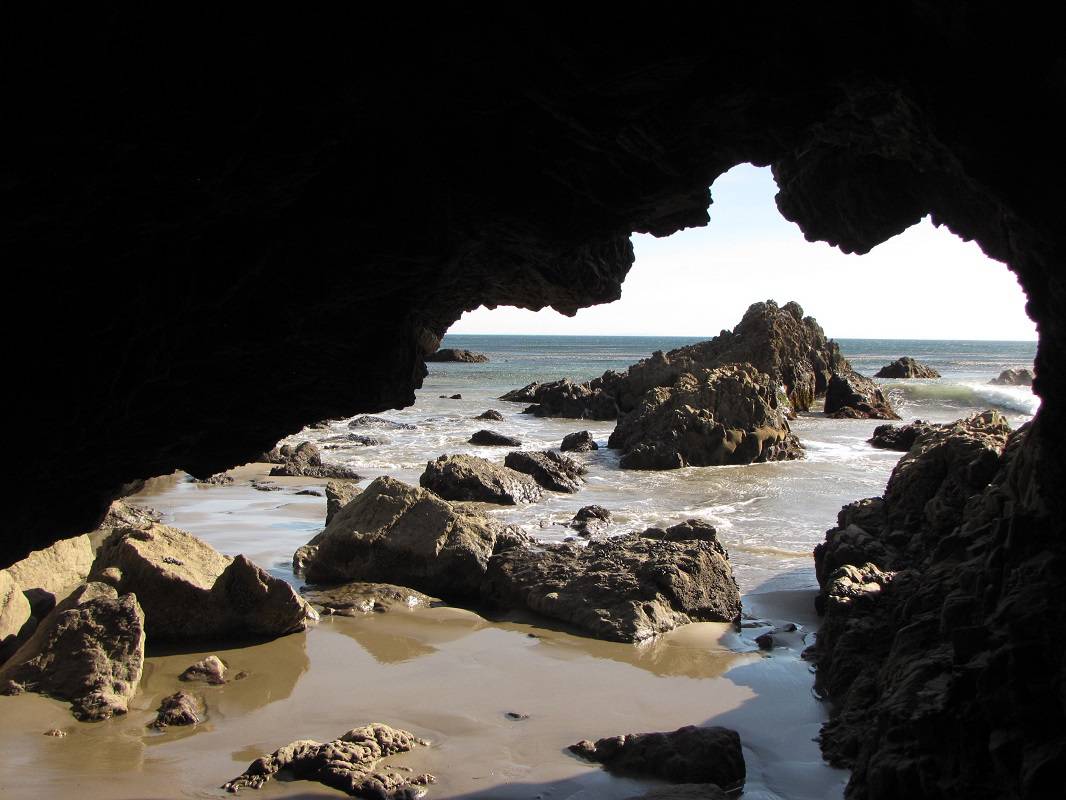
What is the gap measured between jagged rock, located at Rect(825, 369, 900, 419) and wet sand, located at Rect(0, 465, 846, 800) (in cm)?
2165

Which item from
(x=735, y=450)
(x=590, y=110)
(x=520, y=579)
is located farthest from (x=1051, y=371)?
(x=735, y=450)

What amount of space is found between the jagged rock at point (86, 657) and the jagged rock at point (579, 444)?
14306mm

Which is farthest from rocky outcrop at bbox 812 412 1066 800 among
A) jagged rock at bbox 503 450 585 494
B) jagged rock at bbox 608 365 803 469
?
jagged rock at bbox 608 365 803 469

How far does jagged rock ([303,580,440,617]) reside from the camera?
746 cm

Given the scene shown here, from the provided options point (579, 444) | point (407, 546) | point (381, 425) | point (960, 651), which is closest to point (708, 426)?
point (579, 444)

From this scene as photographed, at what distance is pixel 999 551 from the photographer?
12.4 feet

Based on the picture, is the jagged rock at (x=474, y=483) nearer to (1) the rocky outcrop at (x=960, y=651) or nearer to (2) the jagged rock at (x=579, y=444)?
(2) the jagged rock at (x=579, y=444)

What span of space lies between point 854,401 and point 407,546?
932 inches

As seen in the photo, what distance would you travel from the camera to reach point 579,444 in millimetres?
19641

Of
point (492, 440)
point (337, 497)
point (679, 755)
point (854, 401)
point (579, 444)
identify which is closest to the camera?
point (679, 755)

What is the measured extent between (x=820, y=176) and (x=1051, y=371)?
1625 millimetres

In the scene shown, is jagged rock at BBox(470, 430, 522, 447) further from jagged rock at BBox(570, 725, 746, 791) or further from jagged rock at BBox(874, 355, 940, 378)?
jagged rock at BBox(874, 355, 940, 378)

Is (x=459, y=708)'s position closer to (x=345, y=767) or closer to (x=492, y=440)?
(x=345, y=767)

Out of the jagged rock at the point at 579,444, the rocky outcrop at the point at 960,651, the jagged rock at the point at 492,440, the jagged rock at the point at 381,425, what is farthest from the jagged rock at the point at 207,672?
the jagged rock at the point at 381,425
